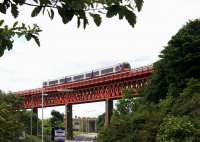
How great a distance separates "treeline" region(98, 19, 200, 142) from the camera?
47312 mm

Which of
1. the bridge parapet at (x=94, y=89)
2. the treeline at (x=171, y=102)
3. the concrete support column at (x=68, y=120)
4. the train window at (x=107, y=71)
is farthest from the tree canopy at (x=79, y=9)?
the concrete support column at (x=68, y=120)

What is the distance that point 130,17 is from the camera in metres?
4.95

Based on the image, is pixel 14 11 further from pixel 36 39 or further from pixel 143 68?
pixel 143 68

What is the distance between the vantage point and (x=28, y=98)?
134 metres

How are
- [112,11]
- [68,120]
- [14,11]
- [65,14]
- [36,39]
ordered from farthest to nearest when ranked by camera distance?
[68,120]
[36,39]
[14,11]
[65,14]
[112,11]

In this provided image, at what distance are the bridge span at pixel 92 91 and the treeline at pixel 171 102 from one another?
30.4 feet

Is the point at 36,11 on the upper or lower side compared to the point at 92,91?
lower

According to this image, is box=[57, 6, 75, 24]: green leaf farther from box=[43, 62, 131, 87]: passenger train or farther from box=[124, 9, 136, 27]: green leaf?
box=[43, 62, 131, 87]: passenger train

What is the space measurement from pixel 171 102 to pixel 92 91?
45.3 m

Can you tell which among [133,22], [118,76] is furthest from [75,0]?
[118,76]

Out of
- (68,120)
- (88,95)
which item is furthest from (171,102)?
(68,120)

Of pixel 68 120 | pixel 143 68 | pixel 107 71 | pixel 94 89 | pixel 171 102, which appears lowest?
pixel 171 102

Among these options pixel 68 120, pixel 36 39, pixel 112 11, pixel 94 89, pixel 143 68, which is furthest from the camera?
pixel 68 120

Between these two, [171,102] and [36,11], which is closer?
[36,11]
